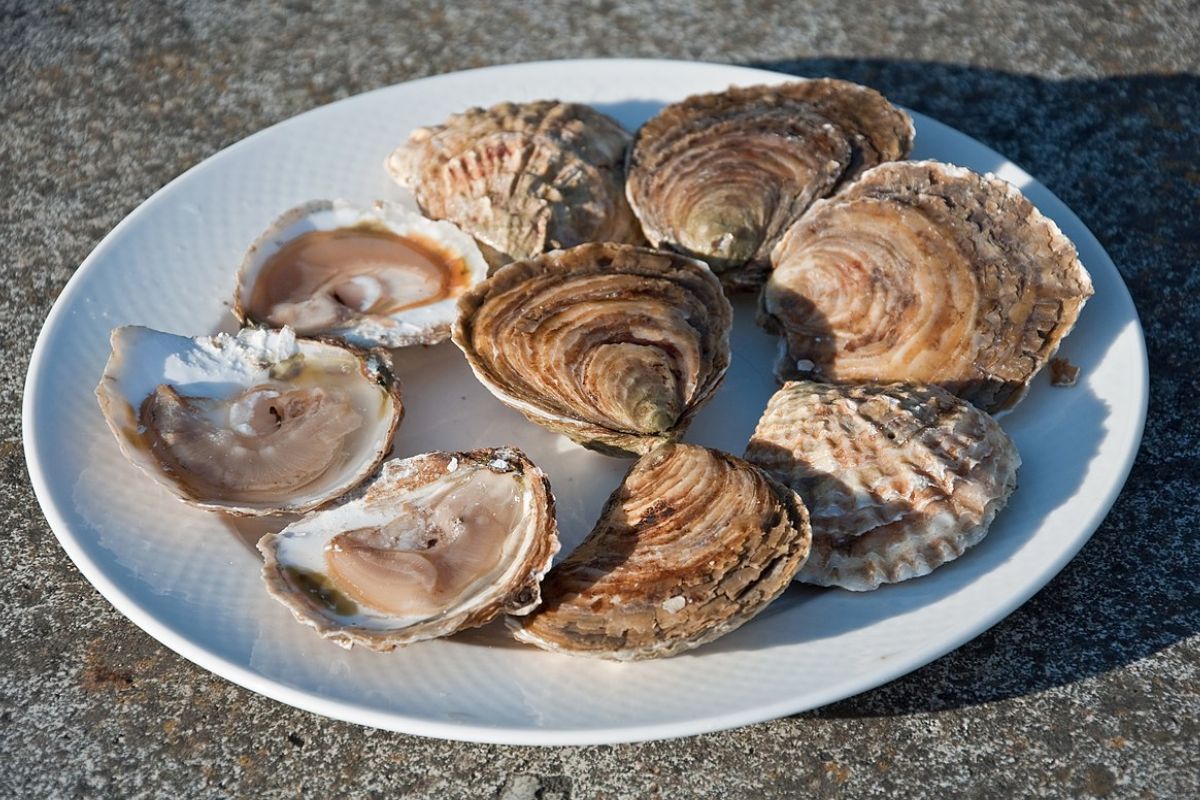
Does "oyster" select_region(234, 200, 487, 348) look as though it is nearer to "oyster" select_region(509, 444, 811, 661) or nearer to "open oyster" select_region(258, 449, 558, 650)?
"open oyster" select_region(258, 449, 558, 650)

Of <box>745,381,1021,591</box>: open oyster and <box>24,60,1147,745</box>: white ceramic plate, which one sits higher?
<box>745,381,1021,591</box>: open oyster

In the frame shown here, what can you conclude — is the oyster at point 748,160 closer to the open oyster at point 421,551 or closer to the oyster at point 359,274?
the oyster at point 359,274

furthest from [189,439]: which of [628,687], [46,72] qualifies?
[46,72]

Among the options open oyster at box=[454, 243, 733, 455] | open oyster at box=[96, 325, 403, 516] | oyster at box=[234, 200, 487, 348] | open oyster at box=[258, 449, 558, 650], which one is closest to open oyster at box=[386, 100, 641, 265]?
oyster at box=[234, 200, 487, 348]

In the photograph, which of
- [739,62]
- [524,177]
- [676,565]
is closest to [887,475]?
[676,565]

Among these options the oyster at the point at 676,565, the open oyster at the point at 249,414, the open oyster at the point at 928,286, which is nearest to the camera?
the oyster at the point at 676,565

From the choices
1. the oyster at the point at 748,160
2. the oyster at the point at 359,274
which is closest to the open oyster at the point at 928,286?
the oyster at the point at 748,160
